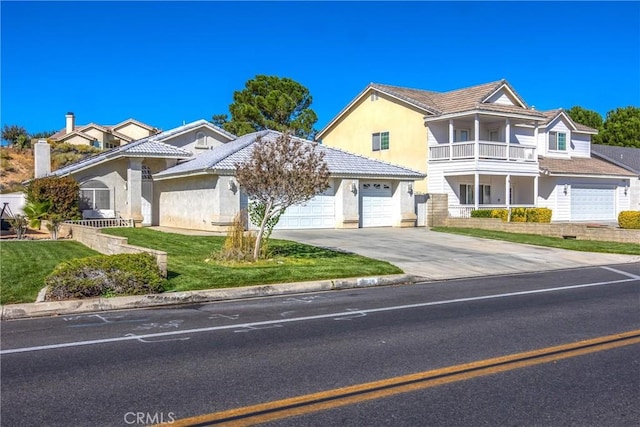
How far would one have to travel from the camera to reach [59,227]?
991 inches

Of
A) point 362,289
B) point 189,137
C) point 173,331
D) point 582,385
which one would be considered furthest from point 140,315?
point 189,137

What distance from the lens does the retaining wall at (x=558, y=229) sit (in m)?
23.9

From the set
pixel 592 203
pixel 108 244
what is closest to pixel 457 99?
pixel 592 203

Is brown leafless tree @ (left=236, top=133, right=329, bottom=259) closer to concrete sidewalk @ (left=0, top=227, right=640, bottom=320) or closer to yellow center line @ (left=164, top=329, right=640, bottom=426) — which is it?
concrete sidewalk @ (left=0, top=227, right=640, bottom=320)

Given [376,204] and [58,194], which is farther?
[376,204]

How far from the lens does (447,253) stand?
19312 millimetres

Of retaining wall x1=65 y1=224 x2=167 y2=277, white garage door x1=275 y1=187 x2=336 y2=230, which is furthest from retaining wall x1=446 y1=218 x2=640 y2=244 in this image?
retaining wall x1=65 y1=224 x2=167 y2=277

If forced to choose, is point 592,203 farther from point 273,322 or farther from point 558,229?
point 273,322

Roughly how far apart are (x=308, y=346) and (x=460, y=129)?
95.2 ft

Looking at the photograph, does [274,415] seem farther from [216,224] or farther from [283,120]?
[283,120]

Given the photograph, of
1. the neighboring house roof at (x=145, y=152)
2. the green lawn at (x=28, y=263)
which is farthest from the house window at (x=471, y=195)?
the green lawn at (x=28, y=263)

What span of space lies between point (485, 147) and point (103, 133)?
4071 cm

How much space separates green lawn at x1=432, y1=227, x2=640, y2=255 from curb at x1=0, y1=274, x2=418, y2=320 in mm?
10421

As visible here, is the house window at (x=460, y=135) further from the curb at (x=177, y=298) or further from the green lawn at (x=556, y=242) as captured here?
the curb at (x=177, y=298)
